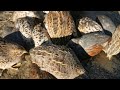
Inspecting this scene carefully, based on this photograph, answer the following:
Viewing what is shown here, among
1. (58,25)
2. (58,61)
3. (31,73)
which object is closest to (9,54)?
(31,73)

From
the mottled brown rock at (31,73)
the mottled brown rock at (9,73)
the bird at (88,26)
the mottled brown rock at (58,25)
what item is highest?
the mottled brown rock at (58,25)

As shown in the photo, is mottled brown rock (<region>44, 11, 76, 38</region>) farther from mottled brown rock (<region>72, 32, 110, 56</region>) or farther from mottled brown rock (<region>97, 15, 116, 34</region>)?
mottled brown rock (<region>97, 15, 116, 34</region>)

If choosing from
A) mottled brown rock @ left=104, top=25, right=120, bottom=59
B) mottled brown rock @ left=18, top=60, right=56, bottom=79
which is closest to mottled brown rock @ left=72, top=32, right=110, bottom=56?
mottled brown rock @ left=104, top=25, right=120, bottom=59

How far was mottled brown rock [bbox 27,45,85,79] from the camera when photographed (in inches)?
111

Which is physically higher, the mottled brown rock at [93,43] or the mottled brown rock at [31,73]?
the mottled brown rock at [93,43]

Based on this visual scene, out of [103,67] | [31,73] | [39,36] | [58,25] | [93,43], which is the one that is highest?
[58,25]

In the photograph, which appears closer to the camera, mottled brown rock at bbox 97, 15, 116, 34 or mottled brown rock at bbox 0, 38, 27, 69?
mottled brown rock at bbox 0, 38, 27, 69

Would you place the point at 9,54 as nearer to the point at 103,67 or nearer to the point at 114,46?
the point at 103,67

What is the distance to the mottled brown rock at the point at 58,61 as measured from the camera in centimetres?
282

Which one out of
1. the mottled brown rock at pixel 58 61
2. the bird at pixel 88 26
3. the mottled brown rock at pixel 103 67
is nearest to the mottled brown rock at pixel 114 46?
the mottled brown rock at pixel 103 67

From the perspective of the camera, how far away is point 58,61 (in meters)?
2.86

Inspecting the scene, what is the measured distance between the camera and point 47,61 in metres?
2.89

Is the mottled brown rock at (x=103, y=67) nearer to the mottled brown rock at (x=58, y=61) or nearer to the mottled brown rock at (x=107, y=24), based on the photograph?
the mottled brown rock at (x=58, y=61)
